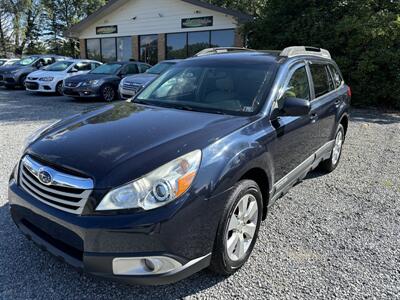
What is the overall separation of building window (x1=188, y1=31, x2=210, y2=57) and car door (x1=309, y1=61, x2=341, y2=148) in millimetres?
15680

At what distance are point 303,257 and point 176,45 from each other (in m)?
19.4

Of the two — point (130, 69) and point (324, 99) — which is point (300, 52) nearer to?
point (324, 99)

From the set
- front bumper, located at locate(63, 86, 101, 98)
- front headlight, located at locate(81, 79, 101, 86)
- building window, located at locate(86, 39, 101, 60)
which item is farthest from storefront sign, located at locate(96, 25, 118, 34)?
front bumper, located at locate(63, 86, 101, 98)

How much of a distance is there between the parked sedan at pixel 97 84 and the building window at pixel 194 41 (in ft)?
25.0

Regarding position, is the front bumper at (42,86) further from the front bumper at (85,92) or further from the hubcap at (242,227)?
the hubcap at (242,227)

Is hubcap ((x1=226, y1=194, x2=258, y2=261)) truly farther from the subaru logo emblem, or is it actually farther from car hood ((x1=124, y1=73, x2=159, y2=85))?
car hood ((x1=124, y1=73, x2=159, y2=85))

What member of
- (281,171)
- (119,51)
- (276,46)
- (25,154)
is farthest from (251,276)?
(119,51)

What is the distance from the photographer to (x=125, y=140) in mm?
2625

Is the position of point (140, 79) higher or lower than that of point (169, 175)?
lower

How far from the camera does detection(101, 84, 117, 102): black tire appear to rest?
40.5 feet

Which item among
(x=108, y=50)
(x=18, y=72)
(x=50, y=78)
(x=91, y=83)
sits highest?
(x=91, y=83)

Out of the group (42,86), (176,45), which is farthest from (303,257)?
(176,45)

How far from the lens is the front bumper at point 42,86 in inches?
547

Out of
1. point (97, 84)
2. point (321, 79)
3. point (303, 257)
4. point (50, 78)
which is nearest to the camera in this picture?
point (303, 257)
